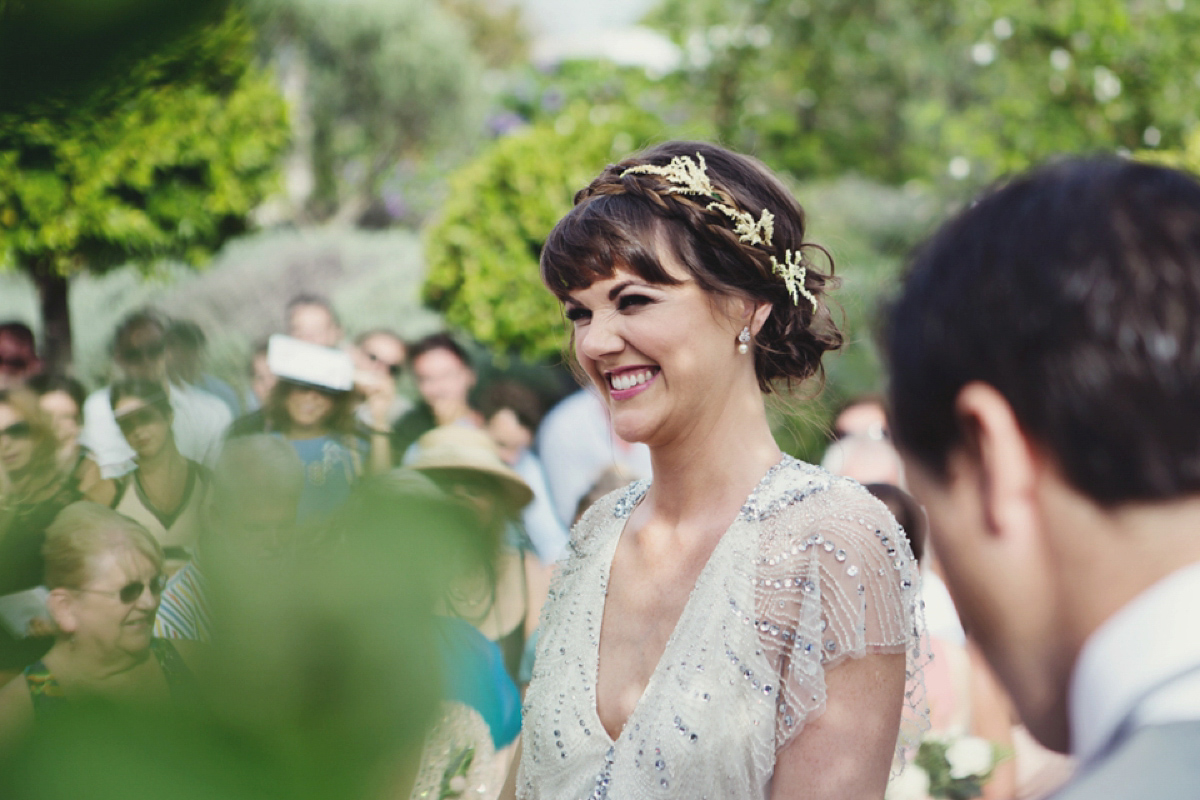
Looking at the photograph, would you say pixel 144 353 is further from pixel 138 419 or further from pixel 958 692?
pixel 958 692

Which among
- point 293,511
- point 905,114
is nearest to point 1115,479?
point 293,511

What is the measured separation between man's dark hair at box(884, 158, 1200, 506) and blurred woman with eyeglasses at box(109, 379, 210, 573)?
67cm

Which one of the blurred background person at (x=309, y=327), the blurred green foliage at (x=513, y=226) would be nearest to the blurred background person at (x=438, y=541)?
the blurred background person at (x=309, y=327)

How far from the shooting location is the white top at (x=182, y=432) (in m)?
0.40

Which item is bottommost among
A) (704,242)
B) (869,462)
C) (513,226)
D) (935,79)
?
(869,462)

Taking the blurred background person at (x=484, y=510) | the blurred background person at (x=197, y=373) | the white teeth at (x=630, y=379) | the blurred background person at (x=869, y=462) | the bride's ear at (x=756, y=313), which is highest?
the blurred background person at (x=197, y=373)

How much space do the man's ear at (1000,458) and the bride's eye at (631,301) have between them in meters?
1.17

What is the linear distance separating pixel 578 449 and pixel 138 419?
5376mm

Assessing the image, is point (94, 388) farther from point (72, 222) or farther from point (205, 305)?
point (72, 222)

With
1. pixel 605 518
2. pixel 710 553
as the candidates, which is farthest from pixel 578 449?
pixel 710 553

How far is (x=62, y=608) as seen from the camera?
0.41 metres

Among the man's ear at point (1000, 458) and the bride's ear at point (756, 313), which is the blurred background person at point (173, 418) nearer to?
the man's ear at point (1000, 458)

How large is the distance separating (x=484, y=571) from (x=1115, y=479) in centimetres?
61

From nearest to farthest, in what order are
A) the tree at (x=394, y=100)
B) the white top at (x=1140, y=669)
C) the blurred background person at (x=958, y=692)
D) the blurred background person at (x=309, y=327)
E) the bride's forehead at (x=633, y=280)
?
the blurred background person at (x=309, y=327), the white top at (x=1140, y=669), the bride's forehead at (x=633, y=280), the blurred background person at (x=958, y=692), the tree at (x=394, y=100)
